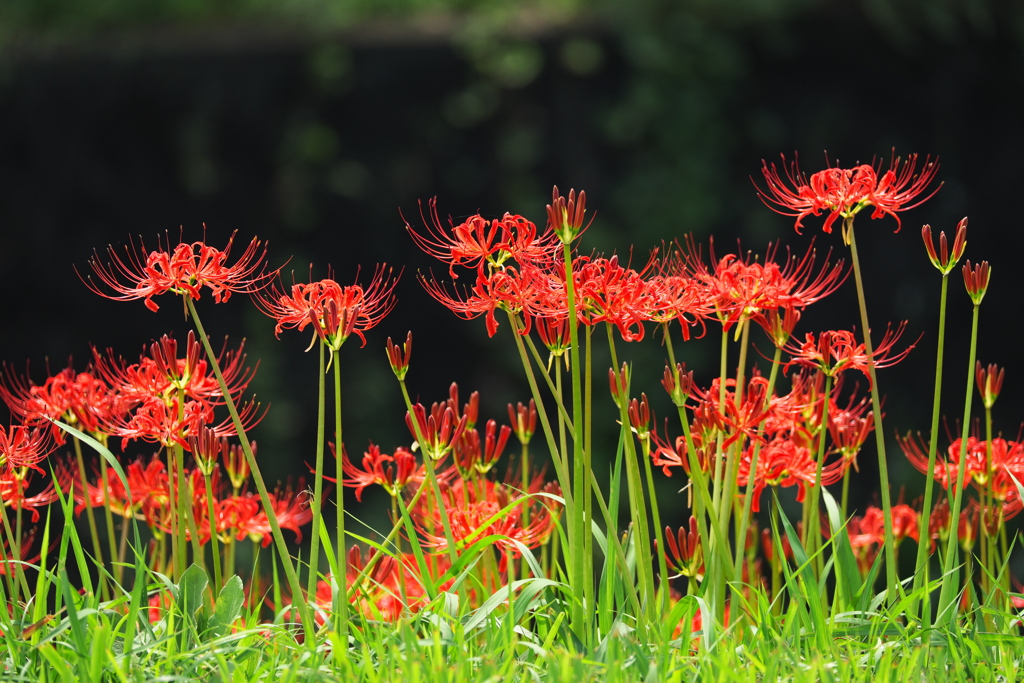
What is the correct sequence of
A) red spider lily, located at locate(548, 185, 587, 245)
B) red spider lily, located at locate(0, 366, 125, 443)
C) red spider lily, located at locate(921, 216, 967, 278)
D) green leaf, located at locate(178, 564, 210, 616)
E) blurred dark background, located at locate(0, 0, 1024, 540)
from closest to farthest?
red spider lily, located at locate(548, 185, 587, 245), red spider lily, located at locate(921, 216, 967, 278), green leaf, located at locate(178, 564, 210, 616), red spider lily, located at locate(0, 366, 125, 443), blurred dark background, located at locate(0, 0, 1024, 540)

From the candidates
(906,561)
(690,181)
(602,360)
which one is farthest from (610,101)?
(906,561)

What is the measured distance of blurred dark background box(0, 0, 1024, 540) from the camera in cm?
484

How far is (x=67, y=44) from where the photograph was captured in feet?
16.0

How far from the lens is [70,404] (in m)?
2.00

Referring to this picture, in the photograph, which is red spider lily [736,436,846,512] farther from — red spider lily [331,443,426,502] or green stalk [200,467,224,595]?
green stalk [200,467,224,595]

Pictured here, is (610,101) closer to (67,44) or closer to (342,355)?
(342,355)

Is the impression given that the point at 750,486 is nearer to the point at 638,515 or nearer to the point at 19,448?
the point at 638,515

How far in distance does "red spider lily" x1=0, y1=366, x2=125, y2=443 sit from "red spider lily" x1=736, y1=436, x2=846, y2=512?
1305mm

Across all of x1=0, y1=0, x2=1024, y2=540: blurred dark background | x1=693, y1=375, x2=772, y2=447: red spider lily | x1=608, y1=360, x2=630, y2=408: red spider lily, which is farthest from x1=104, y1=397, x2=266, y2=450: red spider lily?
x1=0, y1=0, x2=1024, y2=540: blurred dark background

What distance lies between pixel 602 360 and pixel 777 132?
4.69ft

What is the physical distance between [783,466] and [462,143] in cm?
Result: 332

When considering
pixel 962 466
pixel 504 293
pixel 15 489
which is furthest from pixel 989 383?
pixel 15 489

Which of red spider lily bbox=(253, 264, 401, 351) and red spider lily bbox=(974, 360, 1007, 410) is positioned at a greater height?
red spider lily bbox=(253, 264, 401, 351)

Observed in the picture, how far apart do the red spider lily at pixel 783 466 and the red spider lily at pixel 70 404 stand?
4.28 ft
